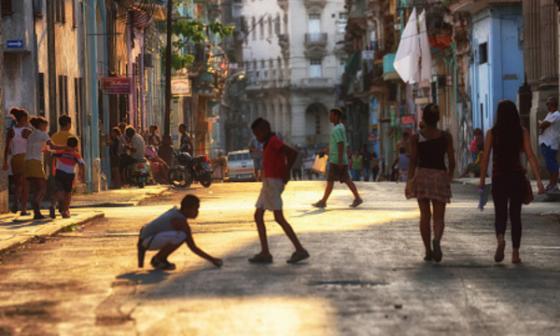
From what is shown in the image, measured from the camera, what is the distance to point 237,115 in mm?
145250

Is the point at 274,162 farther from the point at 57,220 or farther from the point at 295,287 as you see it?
the point at 57,220

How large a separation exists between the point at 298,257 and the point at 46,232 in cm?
556

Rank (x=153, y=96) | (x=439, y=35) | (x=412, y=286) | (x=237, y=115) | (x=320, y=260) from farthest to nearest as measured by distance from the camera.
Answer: (x=237, y=115), (x=153, y=96), (x=439, y=35), (x=320, y=260), (x=412, y=286)

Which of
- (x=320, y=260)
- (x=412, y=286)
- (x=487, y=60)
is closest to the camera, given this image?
(x=412, y=286)

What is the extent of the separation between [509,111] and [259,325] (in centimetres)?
587

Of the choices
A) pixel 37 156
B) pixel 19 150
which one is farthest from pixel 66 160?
pixel 19 150

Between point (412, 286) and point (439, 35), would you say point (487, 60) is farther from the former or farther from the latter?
point (412, 286)

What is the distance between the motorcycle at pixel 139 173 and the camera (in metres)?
38.8

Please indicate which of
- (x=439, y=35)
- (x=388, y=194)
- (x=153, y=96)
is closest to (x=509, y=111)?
(x=388, y=194)

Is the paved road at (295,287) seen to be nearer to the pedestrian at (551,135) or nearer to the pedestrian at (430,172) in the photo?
the pedestrian at (430,172)

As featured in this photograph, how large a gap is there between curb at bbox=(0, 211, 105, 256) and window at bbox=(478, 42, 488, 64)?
1063 inches

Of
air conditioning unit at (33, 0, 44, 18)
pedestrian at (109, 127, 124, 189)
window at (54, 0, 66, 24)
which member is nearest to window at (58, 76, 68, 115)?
window at (54, 0, 66, 24)

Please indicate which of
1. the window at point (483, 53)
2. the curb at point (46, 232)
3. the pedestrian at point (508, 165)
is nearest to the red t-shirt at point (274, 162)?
the pedestrian at point (508, 165)

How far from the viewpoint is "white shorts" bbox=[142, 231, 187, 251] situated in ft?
47.7
